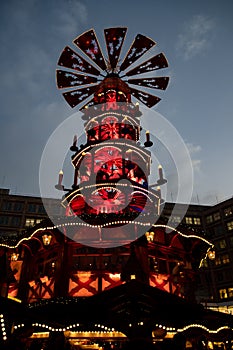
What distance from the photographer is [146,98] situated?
94.8 ft

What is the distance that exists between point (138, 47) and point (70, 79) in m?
6.73

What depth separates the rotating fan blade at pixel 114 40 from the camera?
25547 mm

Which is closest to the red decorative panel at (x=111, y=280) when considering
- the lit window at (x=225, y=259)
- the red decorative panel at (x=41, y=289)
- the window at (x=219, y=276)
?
the red decorative panel at (x=41, y=289)

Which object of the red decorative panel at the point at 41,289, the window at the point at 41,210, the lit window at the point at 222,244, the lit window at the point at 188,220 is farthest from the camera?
the lit window at the point at 188,220

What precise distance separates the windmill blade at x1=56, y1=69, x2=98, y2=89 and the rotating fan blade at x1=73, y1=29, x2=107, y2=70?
177 centimetres

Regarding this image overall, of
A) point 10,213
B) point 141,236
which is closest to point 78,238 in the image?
point 141,236

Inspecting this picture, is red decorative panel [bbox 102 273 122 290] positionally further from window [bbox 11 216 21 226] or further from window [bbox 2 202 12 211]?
window [bbox 2 202 12 211]

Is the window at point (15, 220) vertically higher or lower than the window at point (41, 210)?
lower

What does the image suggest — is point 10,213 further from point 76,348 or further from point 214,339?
point 214,339

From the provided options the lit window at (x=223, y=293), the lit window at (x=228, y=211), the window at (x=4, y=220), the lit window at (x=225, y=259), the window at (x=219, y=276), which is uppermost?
the lit window at (x=228, y=211)

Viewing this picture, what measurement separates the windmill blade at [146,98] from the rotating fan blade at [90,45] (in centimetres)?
455

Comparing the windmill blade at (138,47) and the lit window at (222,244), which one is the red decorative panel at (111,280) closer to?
the windmill blade at (138,47)

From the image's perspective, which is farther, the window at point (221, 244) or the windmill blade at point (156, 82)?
the window at point (221, 244)

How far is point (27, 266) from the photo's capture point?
1892cm
